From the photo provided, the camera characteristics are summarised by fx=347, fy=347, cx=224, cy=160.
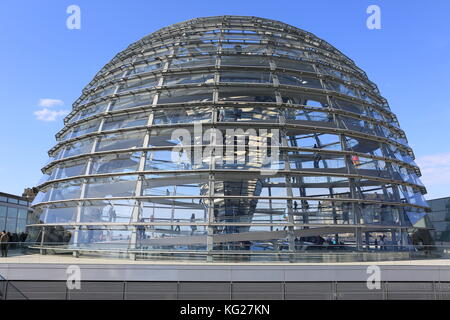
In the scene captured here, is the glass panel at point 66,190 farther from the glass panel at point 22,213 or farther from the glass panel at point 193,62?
the glass panel at point 22,213

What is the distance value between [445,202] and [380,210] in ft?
95.8

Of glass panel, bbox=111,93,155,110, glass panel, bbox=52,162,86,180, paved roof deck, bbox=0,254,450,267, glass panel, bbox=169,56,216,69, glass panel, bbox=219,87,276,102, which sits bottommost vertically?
paved roof deck, bbox=0,254,450,267

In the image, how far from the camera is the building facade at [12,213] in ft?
153

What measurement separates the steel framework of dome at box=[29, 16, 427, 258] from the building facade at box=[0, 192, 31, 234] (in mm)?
31294

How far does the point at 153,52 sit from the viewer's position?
23.5 metres

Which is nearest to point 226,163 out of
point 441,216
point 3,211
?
point 441,216

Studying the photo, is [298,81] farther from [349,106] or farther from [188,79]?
[188,79]

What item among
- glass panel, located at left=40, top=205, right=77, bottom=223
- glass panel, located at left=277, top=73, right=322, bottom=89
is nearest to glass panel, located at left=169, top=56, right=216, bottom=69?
glass panel, located at left=277, top=73, right=322, bottom=89

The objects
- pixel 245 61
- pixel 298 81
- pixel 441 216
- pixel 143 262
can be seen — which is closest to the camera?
pixel 143 262

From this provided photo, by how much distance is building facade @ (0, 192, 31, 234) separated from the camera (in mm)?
46562

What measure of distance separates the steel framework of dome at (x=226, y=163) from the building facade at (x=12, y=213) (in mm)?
31294

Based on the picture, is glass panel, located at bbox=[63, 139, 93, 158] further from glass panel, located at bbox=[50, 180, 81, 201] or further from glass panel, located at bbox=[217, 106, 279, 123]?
glass panel, located at bbox=[217, 106, 279, 123]

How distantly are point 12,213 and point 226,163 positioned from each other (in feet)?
145

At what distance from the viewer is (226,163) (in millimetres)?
16625
